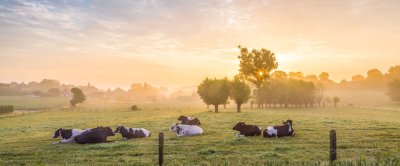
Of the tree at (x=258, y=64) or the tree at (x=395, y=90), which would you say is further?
the tree at (x=395, y=90)

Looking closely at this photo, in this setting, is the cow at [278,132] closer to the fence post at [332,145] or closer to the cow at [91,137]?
the fence post at [332,145]

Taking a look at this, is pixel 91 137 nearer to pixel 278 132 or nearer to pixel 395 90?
pixel 278 132

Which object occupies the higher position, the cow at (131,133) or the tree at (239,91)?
the tree at (239,91)

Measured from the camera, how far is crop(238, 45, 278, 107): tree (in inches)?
3450

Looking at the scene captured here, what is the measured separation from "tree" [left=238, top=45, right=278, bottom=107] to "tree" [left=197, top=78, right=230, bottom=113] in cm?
2071

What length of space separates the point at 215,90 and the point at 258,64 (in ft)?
75.6

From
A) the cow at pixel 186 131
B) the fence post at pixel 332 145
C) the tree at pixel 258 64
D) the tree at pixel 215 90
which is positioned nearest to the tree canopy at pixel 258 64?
the tree at pixel 258 64

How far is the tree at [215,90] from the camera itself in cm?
6888

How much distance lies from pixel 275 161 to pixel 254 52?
7605 cm

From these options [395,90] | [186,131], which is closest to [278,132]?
[186,131]

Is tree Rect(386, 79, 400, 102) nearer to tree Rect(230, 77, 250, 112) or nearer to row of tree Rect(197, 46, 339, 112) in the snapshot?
row of tree Rect(197, 46, 339, 112)

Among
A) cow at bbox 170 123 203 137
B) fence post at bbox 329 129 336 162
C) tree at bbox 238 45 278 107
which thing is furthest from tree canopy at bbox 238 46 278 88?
fence post at bbox 329 129 336 162

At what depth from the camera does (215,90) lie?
69125mm

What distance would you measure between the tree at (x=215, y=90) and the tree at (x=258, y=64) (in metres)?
20.7
